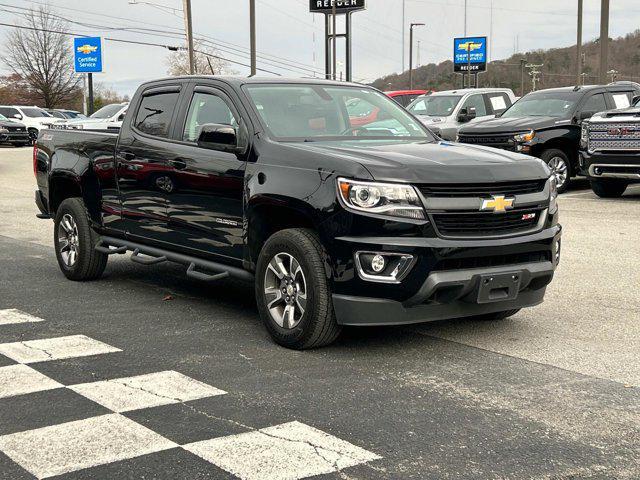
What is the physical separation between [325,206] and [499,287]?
1215mm

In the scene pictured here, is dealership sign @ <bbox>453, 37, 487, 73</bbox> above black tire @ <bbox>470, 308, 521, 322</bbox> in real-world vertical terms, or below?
above

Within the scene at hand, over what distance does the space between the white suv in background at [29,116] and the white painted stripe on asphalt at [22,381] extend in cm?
4184

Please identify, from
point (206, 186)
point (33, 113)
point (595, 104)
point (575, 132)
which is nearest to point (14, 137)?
point (33, 113)

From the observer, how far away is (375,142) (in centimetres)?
659

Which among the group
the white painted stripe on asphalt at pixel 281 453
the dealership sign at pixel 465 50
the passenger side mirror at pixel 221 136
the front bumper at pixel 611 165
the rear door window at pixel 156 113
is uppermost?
the dealership sign at pixel 465 50

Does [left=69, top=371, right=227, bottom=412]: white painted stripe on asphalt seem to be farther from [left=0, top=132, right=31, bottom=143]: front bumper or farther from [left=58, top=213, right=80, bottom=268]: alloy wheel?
[left=0, top=132, right=31, bottom=143]: front bumper

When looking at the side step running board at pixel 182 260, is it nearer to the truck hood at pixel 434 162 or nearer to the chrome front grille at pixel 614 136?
the truck hood at pixel 434 162

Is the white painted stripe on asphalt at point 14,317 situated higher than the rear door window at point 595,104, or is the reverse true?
the rear door window at point 595,104

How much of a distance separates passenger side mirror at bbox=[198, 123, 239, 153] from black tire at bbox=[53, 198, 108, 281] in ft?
7.64

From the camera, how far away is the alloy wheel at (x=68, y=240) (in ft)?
28.0

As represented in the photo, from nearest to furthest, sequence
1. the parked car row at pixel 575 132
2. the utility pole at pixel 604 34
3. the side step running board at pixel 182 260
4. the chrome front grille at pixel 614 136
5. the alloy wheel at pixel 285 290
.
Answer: the alloy wheel at pixel 285 290 → the side step running board at pixel 182 260 → the chrome front grille at pixel 614 136 → the parked car row at pixel 575 132 → the utility pole at pixel 604 34

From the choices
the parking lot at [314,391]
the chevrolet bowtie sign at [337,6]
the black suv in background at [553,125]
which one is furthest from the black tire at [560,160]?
the chevrolet bowtie sign at [337,6]

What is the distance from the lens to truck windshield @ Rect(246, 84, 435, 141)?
6598mm

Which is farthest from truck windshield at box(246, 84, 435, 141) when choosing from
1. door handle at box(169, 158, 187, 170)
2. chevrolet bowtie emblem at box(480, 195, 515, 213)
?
chevrolet bowtie emblem at box(480, 195, 515, 213)
